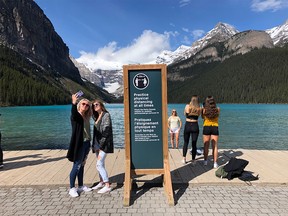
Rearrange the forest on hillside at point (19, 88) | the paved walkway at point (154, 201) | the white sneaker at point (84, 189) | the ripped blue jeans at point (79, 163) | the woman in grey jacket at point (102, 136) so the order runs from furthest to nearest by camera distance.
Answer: the forest on hillside at point (19, 88) → the white sneaker at point (84, 189) → the woman in grey jacket at point (102, 136) → the ripped blue jeans at point (79, 163) → the paved walkway at point (154, 201)

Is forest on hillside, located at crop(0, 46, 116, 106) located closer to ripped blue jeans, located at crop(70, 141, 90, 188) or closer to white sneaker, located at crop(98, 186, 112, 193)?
ripped blue jeans, located at crop(70, 141, 90, 188)

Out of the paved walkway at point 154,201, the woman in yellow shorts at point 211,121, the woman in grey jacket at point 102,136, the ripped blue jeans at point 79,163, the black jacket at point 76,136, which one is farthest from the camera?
the woman in yellow shorts at point 211,121

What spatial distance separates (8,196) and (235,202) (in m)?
5.42

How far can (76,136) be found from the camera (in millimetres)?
6746

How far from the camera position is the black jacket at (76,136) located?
6.66 m

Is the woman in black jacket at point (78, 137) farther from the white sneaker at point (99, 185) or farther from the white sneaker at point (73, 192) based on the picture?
the white sneaker at point (99, 185)

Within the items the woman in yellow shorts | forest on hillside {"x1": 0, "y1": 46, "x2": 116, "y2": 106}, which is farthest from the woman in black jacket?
forest on hillside {"x1": 0, "y1": 46, "x2": 116, "y2": 106}

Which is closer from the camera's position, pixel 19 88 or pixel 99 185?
pixel 99 185

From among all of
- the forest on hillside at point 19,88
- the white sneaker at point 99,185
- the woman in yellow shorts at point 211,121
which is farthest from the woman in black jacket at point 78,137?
the forest on hillside at point 19,88

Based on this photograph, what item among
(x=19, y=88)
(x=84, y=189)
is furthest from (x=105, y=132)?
(x=19, y=88)

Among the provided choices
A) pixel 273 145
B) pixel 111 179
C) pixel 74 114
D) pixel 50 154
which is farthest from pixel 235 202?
pixel 273 145

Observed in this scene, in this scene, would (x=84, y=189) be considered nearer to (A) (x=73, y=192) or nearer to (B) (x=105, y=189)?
(A) (x=73, y=192)

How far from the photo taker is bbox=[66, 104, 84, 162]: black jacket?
6.66 meters

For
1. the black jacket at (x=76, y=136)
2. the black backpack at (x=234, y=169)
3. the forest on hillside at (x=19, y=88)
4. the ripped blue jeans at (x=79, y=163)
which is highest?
the forest on hillside at (x=19, y=88)
